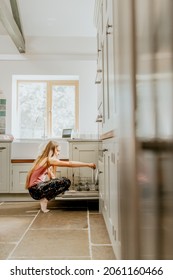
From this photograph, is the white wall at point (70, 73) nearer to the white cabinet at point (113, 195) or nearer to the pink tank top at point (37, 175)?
the pink tank top at point (37, 175)

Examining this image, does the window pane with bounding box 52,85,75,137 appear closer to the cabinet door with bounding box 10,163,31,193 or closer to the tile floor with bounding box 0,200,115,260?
the cabinet door with bounding box 10,163,31,193

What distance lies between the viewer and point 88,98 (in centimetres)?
422

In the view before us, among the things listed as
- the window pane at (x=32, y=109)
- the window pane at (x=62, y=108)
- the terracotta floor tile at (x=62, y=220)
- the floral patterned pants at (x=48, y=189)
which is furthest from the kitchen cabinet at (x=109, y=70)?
the window pane at (x=32, y=109)

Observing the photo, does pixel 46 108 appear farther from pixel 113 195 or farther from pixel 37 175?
pixel 113 195

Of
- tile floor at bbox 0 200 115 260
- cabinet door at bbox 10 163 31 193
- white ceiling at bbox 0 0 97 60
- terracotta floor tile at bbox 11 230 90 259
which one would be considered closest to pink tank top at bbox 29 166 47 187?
tile floor at bbox 0 200 115 260

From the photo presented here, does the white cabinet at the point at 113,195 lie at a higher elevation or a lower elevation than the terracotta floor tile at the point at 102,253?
higher

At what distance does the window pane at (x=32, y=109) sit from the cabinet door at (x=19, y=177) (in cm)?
→ 86

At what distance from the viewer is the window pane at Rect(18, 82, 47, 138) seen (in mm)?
4375

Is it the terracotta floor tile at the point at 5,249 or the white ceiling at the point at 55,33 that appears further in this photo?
the white ceiling at the point at 55,33

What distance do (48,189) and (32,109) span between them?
6.31ft

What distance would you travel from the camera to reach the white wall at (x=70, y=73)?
420 cm

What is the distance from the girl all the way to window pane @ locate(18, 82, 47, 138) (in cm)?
135

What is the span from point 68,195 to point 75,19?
2.71 meters
